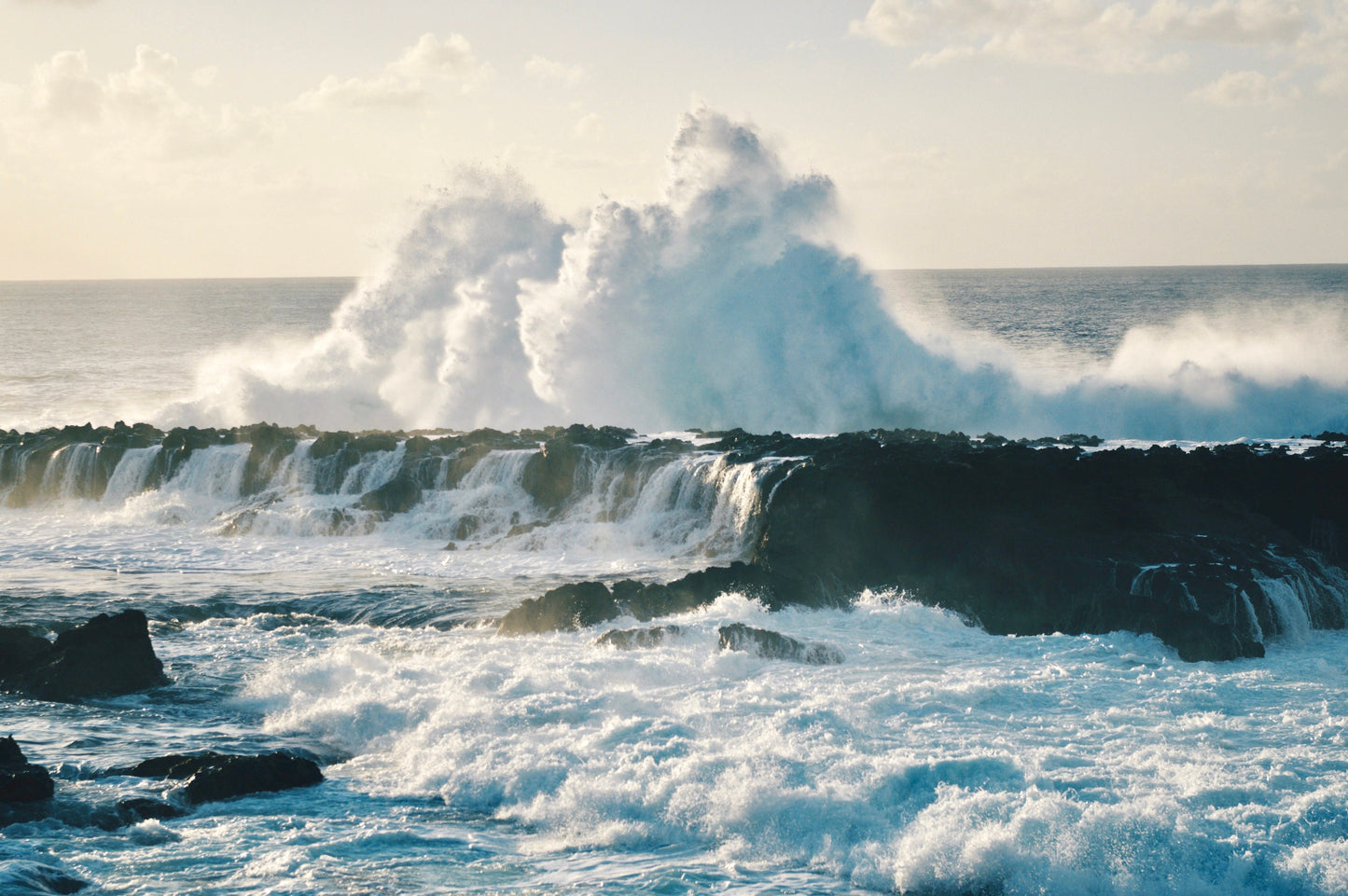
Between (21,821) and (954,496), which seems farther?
(954,496)

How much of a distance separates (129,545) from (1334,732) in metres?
20.2

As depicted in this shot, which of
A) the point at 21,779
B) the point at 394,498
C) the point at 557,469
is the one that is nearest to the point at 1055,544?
the point at 557,469

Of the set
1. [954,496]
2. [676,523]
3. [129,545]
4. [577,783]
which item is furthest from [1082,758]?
[129,545]

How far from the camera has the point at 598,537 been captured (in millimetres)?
21109

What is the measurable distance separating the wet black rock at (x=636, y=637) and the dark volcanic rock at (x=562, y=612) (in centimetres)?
103

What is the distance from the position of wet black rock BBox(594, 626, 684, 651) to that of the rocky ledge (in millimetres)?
1064

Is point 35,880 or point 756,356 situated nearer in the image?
point 35,880

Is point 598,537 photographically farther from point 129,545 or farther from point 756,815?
point 756,815

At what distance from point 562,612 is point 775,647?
3.14m

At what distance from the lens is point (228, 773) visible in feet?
31.0

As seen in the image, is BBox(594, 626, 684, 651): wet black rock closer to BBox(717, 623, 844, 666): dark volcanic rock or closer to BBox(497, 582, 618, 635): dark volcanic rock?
BBox(717, 623, 844, 666): dark volcanic rock

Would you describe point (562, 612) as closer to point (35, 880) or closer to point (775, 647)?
point (775, 647)

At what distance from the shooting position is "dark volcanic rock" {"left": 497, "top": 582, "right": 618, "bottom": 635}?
14.5 meters

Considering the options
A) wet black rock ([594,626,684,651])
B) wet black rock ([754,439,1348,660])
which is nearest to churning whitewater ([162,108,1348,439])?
wet black rock ([754,439,1348,660])
